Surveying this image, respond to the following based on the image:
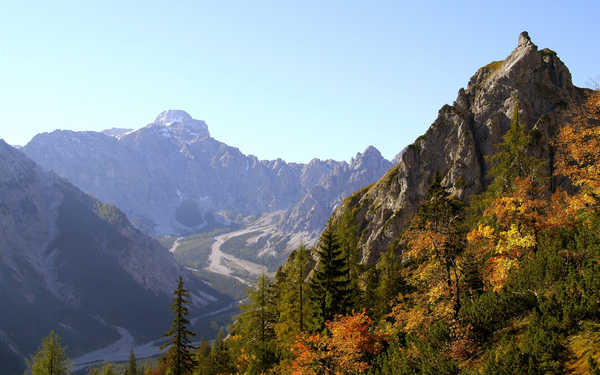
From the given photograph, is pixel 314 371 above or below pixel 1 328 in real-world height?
above

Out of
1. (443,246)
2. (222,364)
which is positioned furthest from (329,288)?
(222,364)

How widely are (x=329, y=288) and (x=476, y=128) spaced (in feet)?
162

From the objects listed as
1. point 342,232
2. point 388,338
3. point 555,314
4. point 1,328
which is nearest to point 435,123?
point 342,232

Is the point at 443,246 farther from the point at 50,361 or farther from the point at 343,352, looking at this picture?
the point at 50,361

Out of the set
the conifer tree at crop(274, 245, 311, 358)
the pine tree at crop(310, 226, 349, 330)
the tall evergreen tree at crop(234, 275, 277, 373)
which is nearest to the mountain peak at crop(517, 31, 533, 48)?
the pine tree at crop(310, 226, 349, 330)

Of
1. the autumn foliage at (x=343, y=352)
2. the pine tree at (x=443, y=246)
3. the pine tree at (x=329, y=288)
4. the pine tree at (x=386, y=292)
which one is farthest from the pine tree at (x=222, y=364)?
the pine tree at (x=443, y=246)

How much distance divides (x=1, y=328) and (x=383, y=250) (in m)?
219

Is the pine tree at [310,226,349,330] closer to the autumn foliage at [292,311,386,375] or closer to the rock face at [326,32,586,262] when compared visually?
the autumn foliage at [292,311,386,375]

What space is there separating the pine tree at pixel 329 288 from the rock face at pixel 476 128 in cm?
3347

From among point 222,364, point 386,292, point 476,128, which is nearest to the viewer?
point 386,292

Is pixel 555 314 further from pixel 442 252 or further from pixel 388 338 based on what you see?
pixel 388 338

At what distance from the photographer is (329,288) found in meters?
41.4

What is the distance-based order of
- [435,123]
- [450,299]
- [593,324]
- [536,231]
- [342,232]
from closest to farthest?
1. [593,324]
2. [450,299]
3. [536,231]
4. [342,232]
5. [435,123]

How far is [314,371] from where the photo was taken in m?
27.8
